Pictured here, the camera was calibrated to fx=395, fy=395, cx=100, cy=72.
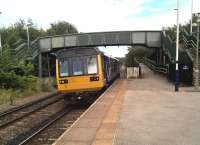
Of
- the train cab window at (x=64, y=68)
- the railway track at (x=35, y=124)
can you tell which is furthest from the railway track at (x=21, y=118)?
the train cab window at (x=64, y=68)

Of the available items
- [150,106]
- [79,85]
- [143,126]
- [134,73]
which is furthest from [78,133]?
[134,73]

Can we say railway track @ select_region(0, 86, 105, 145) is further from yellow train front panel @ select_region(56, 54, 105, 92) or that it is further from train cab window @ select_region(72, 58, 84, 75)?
train cab window @ select_region(72, 58, 84, 75)

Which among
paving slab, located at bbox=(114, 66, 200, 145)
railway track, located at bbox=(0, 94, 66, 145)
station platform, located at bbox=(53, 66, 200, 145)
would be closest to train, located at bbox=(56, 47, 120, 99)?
railway track, located at bbox=(0, 94, 66, 145)

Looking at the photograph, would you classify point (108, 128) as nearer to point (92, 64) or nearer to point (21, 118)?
point (21, 118)

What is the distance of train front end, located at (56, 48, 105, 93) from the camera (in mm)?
20625

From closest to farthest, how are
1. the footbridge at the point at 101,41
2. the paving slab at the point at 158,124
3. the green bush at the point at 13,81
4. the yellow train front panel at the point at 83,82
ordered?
the paving slab at the point at 158,124 → the yellow train front panel at the point at 83,82 → the green bush at the point at 13,81 → the footbridge at the point at 101,41

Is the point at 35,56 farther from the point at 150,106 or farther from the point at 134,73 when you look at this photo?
the point at 150,106

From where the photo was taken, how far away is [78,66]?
2084 cm

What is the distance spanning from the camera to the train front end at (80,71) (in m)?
20.6

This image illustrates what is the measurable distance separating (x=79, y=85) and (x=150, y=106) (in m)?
5.42

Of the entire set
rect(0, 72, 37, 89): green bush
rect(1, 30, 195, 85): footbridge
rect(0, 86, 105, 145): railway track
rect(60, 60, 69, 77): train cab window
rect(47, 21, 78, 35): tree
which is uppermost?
rect(47, 21, 78, 35): tree

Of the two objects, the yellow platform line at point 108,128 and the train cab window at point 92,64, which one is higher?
the train cab window at point 92,64

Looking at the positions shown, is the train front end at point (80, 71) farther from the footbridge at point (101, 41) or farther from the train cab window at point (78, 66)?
the footbridge at point (101, 41)

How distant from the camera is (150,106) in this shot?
16.2 meters
